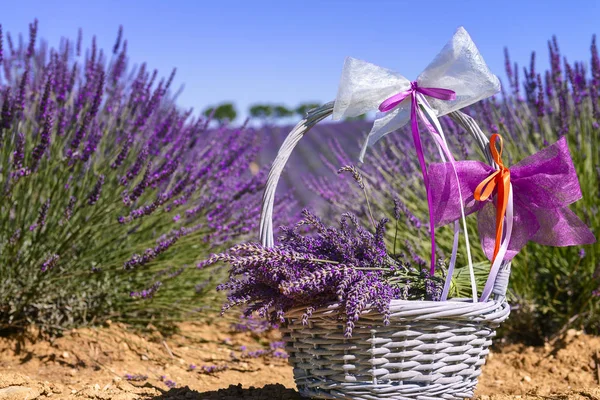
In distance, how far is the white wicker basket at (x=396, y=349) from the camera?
1351 mm

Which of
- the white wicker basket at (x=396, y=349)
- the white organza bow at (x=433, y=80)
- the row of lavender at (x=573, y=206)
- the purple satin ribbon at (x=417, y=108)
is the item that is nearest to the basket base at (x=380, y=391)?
the white wicker basket at (x=396, y=349)

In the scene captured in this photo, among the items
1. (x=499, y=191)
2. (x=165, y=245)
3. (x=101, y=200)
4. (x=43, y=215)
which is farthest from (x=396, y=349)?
(x=101, y=200)

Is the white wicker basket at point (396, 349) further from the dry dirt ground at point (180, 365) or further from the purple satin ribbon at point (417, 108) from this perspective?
the dry dirt ground at point (180, 365)

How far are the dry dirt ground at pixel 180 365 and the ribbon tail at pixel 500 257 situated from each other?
2.00 feet

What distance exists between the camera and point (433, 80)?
5.04 feet

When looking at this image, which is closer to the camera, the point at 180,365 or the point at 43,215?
the point at 43,215

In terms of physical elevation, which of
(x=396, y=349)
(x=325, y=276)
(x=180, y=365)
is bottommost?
(x=180, y=365)

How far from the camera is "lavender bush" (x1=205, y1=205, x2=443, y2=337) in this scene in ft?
4.28

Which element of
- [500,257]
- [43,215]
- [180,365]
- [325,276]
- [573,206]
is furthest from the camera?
[573,206]

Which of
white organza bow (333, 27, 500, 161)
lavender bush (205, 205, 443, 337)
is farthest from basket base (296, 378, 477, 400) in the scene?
white organza bow (333, 27, 500, 161)

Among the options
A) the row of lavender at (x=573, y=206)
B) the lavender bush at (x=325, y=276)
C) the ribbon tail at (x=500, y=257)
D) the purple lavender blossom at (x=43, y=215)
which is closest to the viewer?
the lavender bush at (x=325, y=276)

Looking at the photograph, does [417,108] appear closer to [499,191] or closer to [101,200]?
Answer: [499,191]

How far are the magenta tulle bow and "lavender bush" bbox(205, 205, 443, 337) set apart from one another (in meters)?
0.18

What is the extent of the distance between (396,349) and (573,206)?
5.26 feet
